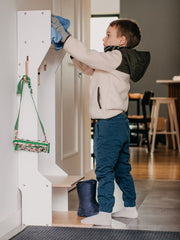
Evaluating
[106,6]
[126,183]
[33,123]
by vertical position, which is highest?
[106,6]

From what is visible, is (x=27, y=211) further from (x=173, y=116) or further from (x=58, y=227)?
(x=173, y=116)

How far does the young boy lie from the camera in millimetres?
2176

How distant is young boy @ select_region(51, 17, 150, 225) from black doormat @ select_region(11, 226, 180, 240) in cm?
15

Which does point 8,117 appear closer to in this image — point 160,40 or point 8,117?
point 8,117

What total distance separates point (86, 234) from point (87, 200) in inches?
12.9

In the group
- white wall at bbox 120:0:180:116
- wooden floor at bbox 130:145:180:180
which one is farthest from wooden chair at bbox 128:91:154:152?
white wall at bbox 120:0:180:116

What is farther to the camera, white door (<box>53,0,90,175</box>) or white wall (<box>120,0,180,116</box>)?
white wall (<box>120,0,180,116</box>)

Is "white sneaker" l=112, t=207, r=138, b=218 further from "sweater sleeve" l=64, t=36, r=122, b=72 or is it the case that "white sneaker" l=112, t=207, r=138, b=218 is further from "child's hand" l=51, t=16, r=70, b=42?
"child's hand" l=51, t=16, r=70, b=42

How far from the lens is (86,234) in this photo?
1.97 metres

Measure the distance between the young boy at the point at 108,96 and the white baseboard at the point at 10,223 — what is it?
1.01ft

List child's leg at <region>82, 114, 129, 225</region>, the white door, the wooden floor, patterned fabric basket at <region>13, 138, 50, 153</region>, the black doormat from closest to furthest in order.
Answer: the black doormat, patterned fabric basket at <region>13, 138, 50, 153</region>, child's leg at <region>82, 114, 129, 225</region>, the white door, the wooden floor

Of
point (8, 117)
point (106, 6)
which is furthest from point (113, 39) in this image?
point (106, 6)

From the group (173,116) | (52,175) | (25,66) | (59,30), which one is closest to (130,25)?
(59,30)

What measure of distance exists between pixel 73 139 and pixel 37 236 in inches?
58.5
